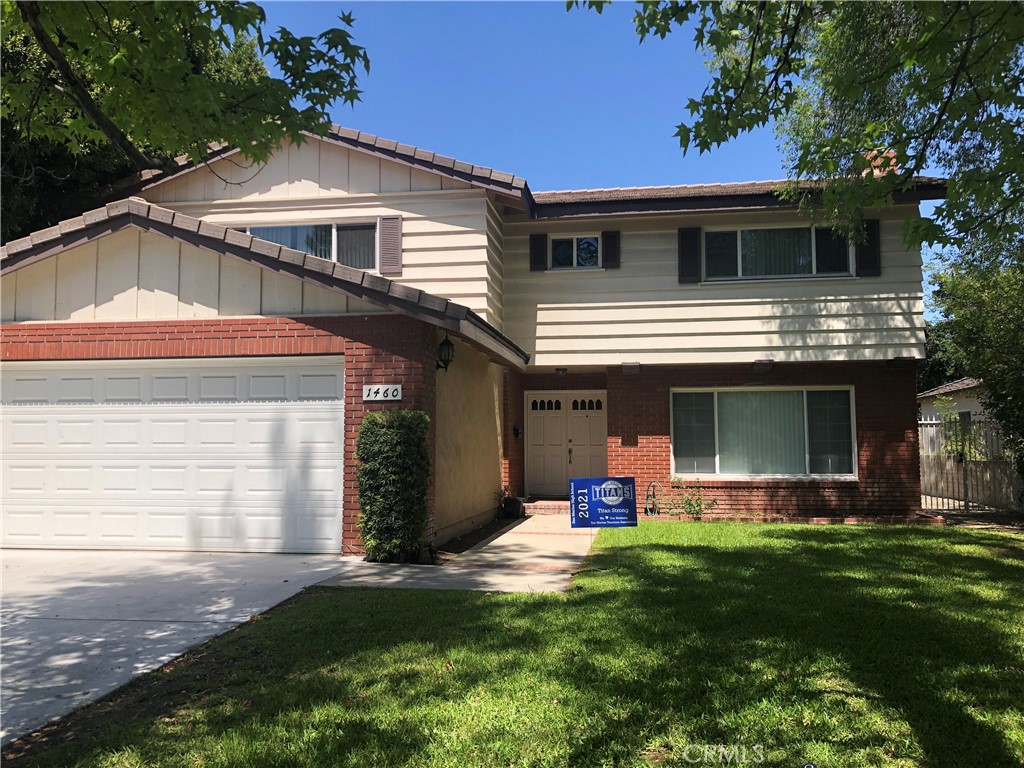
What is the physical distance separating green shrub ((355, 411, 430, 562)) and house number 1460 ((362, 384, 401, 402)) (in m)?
0.32

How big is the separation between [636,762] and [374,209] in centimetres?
1107

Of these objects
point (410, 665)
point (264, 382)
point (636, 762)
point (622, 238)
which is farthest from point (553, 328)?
point (636, 762)

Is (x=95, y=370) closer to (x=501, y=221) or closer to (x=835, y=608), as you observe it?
(x=501, y=221)

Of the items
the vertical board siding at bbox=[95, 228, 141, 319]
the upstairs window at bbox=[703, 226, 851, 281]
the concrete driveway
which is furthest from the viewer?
the upstairs window at bbox=[703, 226, 851, 281]

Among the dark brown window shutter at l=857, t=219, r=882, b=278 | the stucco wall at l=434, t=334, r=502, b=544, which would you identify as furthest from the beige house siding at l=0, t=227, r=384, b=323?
the dark brown window shutter at l=857, t=219, r=882, b=278

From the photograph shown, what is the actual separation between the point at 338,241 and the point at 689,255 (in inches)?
257

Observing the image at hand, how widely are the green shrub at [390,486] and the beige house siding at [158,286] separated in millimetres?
1565

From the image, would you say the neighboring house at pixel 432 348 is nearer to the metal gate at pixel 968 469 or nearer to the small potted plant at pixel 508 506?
the small potted plant at pixel 508 506

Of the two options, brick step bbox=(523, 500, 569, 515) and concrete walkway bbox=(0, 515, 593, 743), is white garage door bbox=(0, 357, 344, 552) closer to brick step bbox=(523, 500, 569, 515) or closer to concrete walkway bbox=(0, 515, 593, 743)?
concrete walkway bbox=(0, 515, 593, 743)

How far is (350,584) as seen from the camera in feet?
23.8

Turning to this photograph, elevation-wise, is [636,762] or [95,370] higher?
[95,370]

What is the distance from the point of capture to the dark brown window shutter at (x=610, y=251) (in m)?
13.5

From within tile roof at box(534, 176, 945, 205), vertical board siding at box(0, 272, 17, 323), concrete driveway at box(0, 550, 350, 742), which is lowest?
concrete driveway at box(0, 550, 350, 742)

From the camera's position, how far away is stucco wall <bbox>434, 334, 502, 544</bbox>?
1000 cm
